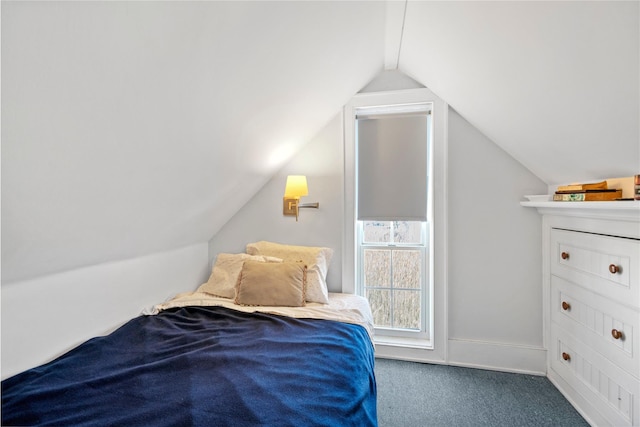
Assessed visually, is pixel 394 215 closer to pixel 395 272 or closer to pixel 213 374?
pixel 395 272

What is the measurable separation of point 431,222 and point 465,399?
4.24 feet

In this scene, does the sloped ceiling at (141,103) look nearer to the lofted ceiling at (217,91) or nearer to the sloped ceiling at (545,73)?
the lofted ceiling at (217,91)

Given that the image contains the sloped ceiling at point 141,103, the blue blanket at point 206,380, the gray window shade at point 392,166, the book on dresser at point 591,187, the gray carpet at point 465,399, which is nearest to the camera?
the sloped ceiling at point 141,103

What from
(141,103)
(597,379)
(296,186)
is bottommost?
(597,379)

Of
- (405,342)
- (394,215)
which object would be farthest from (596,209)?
(405,342)

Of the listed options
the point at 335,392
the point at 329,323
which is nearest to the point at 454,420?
the point at 329,323

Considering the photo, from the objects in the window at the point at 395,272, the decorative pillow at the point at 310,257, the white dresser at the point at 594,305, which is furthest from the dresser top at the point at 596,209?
the decorative pillow at the point at 310,257

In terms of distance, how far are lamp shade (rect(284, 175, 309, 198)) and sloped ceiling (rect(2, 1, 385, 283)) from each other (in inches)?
16.4

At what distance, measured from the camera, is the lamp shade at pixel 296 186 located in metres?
2.45

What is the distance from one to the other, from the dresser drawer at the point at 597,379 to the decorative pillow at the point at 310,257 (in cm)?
164

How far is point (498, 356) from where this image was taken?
2.30 metres

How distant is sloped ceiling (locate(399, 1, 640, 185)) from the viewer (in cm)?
108

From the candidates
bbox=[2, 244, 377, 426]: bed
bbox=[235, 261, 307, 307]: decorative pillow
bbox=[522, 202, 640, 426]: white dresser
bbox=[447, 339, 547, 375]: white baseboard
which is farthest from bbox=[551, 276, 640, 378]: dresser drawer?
bbox=[235, 261, 307, 307]: decorative pillow

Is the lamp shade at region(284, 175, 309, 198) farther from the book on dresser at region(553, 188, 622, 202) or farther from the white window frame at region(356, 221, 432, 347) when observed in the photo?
the book on dresser at region(553, 188, 622, 202)
